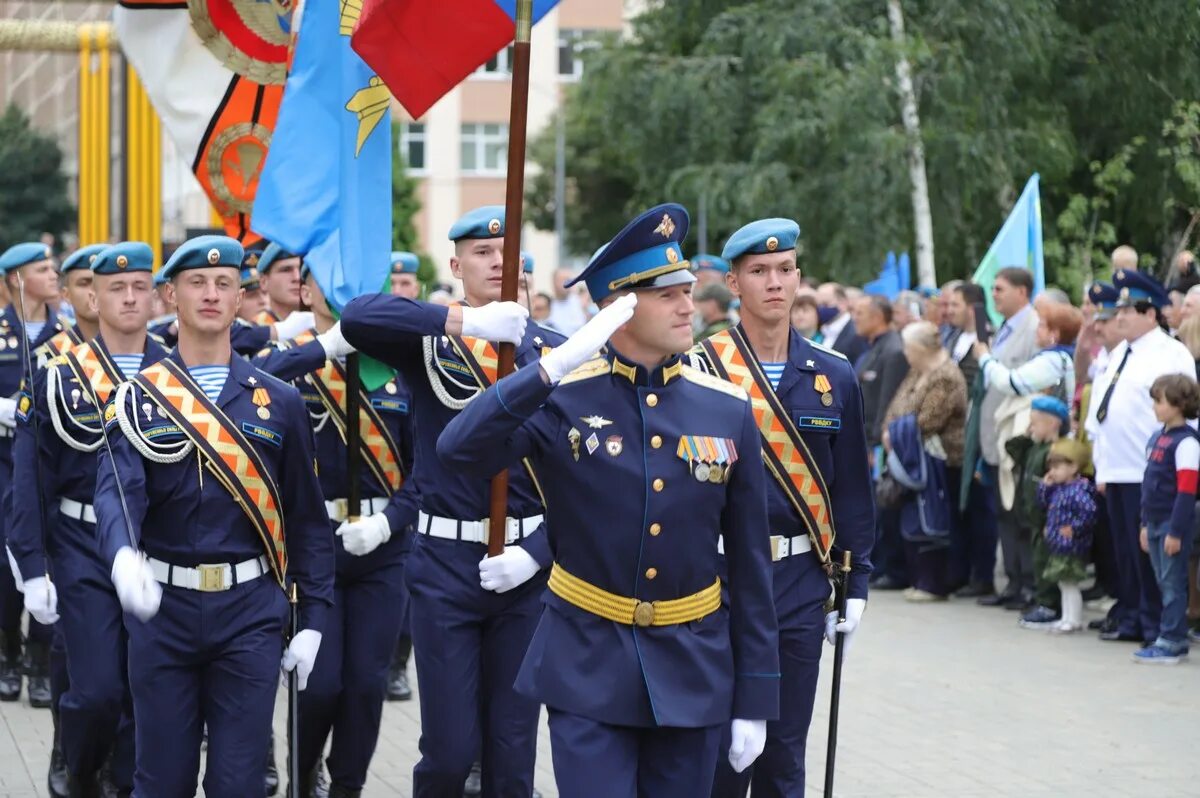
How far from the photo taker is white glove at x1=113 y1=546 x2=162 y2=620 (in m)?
5.71

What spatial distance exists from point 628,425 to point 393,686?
18.1 ft

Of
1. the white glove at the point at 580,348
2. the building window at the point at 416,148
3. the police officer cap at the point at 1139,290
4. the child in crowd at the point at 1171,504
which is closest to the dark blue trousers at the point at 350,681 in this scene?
the white glove at the point at 580,348

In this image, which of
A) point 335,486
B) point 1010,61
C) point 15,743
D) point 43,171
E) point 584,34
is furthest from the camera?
point 43,171

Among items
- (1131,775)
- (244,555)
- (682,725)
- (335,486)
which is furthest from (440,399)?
(1131,775)

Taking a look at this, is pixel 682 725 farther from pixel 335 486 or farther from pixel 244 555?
pixel 335 486

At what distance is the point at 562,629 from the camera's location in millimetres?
5230

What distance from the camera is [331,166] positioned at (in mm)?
7820

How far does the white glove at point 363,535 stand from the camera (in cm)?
744

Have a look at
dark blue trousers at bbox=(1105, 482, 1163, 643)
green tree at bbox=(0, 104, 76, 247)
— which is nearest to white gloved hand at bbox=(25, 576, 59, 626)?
dark blue trousers at bbox=(1105, 482, 1163, 643)

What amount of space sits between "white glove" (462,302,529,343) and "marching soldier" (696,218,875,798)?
103 centimetres

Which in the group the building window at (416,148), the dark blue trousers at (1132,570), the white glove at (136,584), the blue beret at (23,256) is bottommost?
the dark blue trousers at (1132,570)

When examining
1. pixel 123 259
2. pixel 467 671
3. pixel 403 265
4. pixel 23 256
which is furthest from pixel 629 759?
pixel 23 256

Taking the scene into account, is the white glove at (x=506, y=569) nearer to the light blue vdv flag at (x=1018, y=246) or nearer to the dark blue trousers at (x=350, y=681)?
the dark blue trousers at (x=350, y=681)

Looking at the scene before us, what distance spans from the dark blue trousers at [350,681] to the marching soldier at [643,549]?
7.86ft
